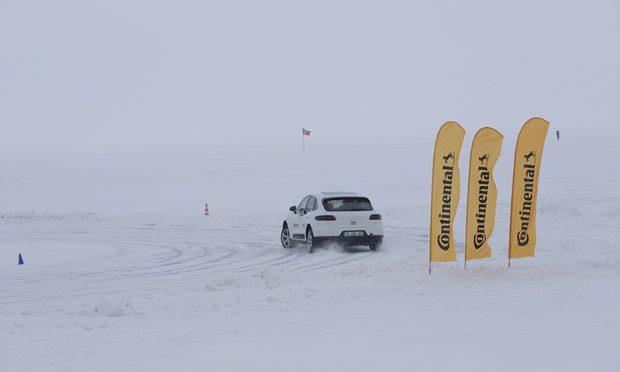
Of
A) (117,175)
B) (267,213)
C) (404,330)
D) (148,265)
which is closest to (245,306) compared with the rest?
(404,330)

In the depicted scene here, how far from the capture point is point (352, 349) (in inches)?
404

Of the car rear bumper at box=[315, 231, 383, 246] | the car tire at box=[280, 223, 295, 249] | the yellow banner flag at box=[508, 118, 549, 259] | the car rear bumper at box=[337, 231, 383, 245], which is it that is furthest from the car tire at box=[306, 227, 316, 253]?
the yellow banner flag at box=[508, 118, 549, 259]

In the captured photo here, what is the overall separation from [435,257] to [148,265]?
665cm

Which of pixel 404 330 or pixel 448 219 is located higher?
pixel 448 219

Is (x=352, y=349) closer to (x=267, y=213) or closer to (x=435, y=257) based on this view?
(x=435, y=257)

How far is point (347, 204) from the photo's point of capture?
21797 millimetres

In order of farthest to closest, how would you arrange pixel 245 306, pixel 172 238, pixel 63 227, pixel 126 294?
pixel 63 227, pixel 172 238, pixel 126 294, pixel 245 306

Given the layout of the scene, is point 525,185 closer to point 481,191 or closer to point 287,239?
point 481,191

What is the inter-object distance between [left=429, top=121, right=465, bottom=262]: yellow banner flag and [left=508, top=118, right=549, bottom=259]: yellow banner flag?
1048mm

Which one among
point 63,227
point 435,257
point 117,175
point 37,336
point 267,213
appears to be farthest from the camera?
point 117,175

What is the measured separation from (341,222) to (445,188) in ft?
19.0

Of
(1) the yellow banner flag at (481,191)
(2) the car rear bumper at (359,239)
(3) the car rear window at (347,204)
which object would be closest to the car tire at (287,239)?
(3) the car rear window at (347,204)

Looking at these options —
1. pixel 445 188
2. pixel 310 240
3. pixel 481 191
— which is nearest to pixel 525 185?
pixel 481 191

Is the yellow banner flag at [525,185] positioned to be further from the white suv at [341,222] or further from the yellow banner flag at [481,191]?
the white suv at [341,222]
